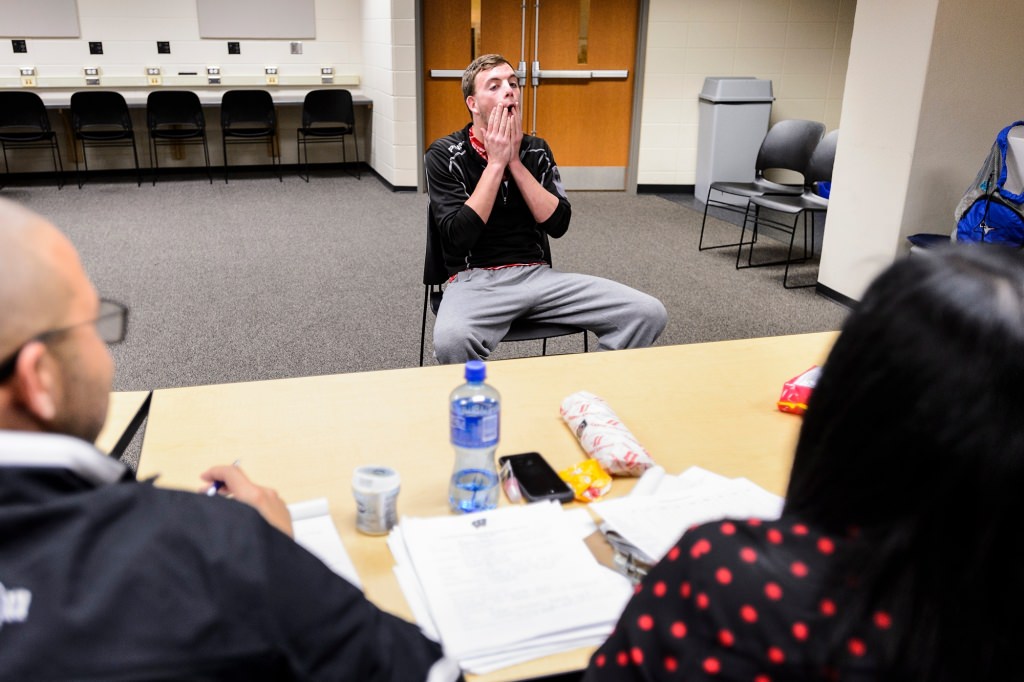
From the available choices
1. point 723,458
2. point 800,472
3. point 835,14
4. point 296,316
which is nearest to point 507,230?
point 723,458

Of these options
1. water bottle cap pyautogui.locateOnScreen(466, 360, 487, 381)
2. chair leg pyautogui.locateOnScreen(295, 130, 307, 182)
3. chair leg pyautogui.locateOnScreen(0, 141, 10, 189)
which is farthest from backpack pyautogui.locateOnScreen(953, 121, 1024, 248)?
chair leg pyautogui.locateOnScreen(0, 141, 10, 189)

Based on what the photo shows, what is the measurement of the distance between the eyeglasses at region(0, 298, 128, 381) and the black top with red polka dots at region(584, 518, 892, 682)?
22.3 inches

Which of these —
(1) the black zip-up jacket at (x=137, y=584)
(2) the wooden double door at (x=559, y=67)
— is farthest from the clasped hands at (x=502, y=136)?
(2) the wooden double door at (x=559, y=67)

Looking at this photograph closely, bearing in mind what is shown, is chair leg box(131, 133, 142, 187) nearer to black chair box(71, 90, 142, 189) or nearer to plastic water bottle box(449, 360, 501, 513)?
black chair box(71, 90, 142, 189)

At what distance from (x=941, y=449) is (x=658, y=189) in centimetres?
675

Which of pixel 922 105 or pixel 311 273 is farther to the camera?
pixel 311 273

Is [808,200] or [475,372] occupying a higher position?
[475,372]

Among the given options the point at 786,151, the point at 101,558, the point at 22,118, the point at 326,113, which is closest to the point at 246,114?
the point at 326,113

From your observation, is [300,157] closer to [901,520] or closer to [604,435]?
[604,435]

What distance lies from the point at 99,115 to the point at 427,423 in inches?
259

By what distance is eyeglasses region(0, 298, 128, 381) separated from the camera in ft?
2.09

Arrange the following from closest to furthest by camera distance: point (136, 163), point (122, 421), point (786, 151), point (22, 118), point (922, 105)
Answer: point (122, 421)
point (922, 105)
point (786, 151)
point (22, 118)
point (136, 163)

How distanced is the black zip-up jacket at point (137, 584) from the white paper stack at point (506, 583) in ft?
0.84

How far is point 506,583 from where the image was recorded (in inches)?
39.2
